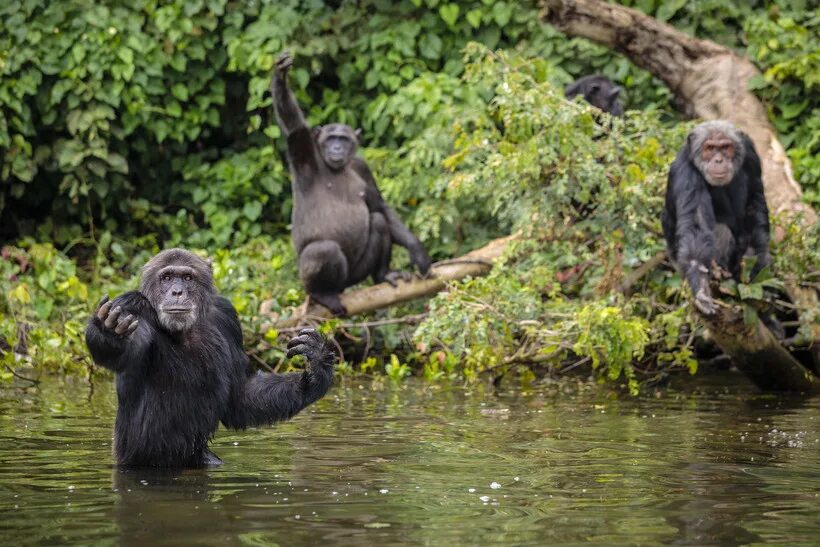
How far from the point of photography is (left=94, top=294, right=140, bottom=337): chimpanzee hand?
5254 mm

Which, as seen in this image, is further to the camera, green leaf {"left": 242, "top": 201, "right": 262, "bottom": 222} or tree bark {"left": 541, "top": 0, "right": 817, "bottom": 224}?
green leaf {"left": 242, "top": 201, "right": 262, "bottom": 222}

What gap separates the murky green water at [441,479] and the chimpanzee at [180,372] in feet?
0.54

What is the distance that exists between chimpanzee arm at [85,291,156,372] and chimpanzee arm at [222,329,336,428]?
65 centimetres

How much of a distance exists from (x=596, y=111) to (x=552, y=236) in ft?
3.57

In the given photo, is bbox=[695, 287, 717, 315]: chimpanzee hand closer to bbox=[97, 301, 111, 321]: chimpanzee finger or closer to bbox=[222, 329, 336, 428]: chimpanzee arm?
bbox=[222, 329, 336, 428]: chimpanzee arm

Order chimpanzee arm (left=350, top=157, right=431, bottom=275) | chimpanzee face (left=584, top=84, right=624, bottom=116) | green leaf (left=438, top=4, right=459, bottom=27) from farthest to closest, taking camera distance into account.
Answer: green leaf (left=438, top=4, right=459, bottom=27) → chimpanzee face (left=584, top=84, right=624, bottom=116) → chimpanzee arm (left=350, top=157, right=431, bottom=275)

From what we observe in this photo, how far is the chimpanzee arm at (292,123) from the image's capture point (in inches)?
412

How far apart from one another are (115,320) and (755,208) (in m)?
5.86

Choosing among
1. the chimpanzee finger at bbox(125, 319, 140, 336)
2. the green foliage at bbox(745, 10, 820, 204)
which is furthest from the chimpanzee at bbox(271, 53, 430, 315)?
the chimpanzee finger at bbox(125, 319, 140, 336)

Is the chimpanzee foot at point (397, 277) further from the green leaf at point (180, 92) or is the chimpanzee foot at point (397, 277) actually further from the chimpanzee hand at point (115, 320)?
the chimpanzee hand at point (115, 320)

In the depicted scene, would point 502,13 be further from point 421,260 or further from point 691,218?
point 691,218

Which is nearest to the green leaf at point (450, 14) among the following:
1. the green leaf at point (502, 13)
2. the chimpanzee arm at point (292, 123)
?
the green leaf at point (502, 13)

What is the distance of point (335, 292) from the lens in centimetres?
1125

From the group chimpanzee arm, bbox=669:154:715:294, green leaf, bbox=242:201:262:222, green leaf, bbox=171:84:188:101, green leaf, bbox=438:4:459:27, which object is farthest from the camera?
green leaf, bbox=171:84:188:101
